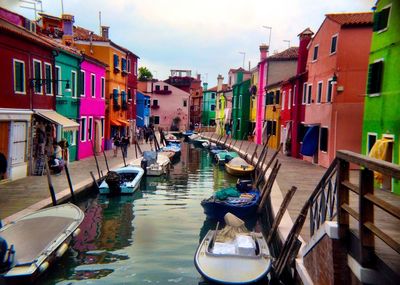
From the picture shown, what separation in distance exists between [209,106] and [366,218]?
66.1 m

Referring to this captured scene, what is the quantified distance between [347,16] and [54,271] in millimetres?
18487

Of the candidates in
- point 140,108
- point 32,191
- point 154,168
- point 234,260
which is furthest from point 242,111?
point 234,260

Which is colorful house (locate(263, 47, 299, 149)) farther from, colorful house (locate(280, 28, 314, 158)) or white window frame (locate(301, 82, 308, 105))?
white window frame (locate(301, 82, 308, 105))

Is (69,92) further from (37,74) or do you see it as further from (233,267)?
(233,267)

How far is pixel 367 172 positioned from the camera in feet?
14.6

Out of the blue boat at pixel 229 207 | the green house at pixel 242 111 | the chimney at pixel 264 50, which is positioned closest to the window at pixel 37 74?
the blue boat at pixel 229 207

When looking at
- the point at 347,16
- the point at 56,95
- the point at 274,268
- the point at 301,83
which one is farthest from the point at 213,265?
the point at 301,83

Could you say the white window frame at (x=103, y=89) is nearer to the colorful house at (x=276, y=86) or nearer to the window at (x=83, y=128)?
the window at (x=83, y=128)

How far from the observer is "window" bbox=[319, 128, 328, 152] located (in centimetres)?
2142

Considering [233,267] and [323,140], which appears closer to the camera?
[233,267]

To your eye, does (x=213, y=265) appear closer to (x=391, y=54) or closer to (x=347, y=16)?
(x=391, y=54)

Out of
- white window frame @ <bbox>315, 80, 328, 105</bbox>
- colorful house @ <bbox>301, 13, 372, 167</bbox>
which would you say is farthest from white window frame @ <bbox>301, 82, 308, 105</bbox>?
colorful house @ <bbox>301, 13, 372, 167</bbox>

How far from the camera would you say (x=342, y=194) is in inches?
207

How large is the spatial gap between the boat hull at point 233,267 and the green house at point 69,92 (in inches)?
533
